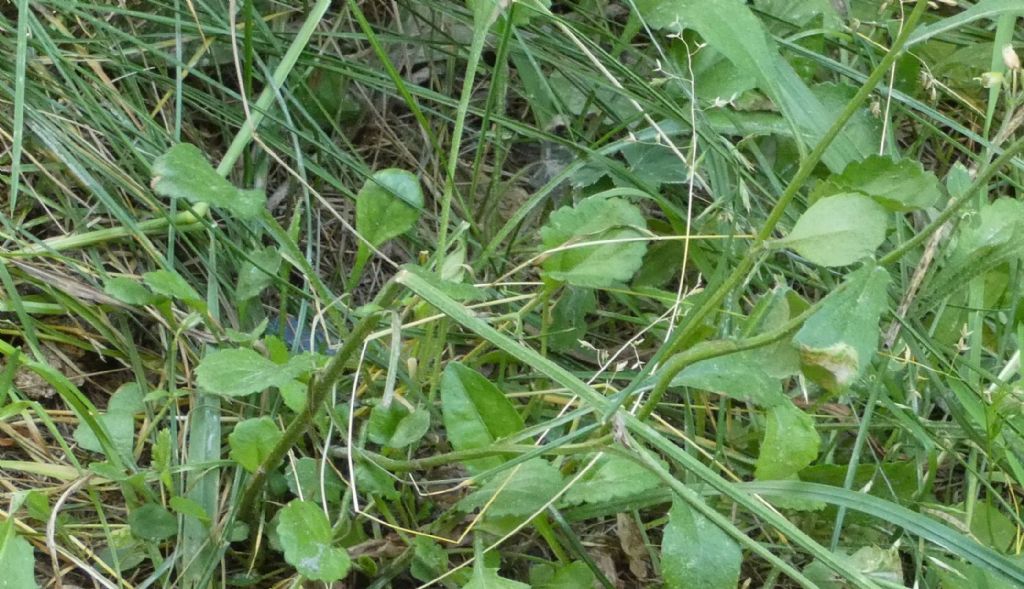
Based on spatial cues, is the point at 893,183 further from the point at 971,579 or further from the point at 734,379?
the point at 971,579

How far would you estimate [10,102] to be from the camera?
111 centimetres

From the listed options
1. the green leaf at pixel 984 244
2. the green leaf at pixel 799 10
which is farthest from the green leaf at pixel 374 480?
the green leaf at pixel 799 10

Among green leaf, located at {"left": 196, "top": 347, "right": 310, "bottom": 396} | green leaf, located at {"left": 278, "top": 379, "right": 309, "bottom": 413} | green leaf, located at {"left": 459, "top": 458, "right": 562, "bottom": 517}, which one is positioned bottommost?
green leaf, located at {"left": 459, "top": 458, "right": 562, "bottom": 517}

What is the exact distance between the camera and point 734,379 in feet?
2.61

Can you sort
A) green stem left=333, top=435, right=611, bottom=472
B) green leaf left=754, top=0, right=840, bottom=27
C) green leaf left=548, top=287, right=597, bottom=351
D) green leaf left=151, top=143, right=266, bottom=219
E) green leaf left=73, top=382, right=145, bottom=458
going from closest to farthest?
green stem left=333, top=435, right=611, bottom=472 → green leaf left=151, top=143, right=266, bottom=219 → green leaf left=73, top=382, right=145, bottom=458 → green leaf left=548, top=287, right=597, bottom=351 → green leaf left=754, top=0, right=840, bottom=27

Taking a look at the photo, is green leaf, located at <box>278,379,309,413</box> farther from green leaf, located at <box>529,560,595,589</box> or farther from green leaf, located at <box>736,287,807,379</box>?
green leaf, located at <box>736,287,807,379</box>

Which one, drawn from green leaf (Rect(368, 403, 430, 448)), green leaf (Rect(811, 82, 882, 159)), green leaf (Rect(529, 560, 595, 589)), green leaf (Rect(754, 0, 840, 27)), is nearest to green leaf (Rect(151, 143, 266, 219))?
green leaf (Rect(368, 403, 430, 448))

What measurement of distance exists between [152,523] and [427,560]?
0.26 metres

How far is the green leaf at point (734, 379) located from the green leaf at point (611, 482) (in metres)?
0.09

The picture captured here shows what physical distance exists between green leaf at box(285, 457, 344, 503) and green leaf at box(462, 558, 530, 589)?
0.17 m

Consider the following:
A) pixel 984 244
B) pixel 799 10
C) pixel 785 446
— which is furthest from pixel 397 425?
pixel 799 10

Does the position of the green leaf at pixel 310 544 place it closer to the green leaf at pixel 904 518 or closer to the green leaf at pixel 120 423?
the green leaf at pixel 120 423

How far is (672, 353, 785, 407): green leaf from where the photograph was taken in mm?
791

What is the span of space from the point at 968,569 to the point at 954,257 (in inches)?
12.3
